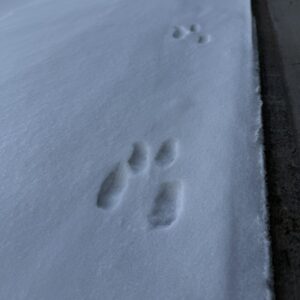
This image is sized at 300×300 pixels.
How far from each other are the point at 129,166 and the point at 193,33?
1185 millimetres

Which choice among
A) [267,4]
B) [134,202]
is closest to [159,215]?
[134,202]

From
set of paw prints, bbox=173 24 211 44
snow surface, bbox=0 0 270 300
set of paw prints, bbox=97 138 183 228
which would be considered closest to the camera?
snow surface, bbox=0 0 270 300

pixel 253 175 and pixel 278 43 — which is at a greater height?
pixel 253 175

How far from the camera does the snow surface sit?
0.93 meters

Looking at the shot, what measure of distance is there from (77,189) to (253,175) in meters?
0.58

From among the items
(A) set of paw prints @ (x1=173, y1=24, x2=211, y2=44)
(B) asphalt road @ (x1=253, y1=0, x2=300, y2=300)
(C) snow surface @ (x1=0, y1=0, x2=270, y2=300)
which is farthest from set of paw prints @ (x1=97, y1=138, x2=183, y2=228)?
(A) set of paw prints @ (x1=173, y1=24, x2=211, y2=44)

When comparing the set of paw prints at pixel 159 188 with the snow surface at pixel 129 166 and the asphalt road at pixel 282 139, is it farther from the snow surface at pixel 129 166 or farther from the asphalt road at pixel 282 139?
the asphalt road at pixel 282 139

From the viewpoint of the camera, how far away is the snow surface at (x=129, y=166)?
36.4 inches

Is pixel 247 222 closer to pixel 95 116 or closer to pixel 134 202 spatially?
pixel 134 202

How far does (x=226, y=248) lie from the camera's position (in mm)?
981

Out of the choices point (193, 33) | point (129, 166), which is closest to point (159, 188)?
point (129, 166)

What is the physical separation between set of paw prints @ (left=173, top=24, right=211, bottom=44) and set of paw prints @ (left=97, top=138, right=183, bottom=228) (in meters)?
0.93

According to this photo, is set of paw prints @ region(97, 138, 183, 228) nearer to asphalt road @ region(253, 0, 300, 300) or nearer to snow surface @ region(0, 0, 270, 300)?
snow surface @ region(0, 0, 270, 300)

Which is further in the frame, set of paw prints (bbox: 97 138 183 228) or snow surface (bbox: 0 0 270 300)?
set of paw prints (bbox: 97 138 183 228)
